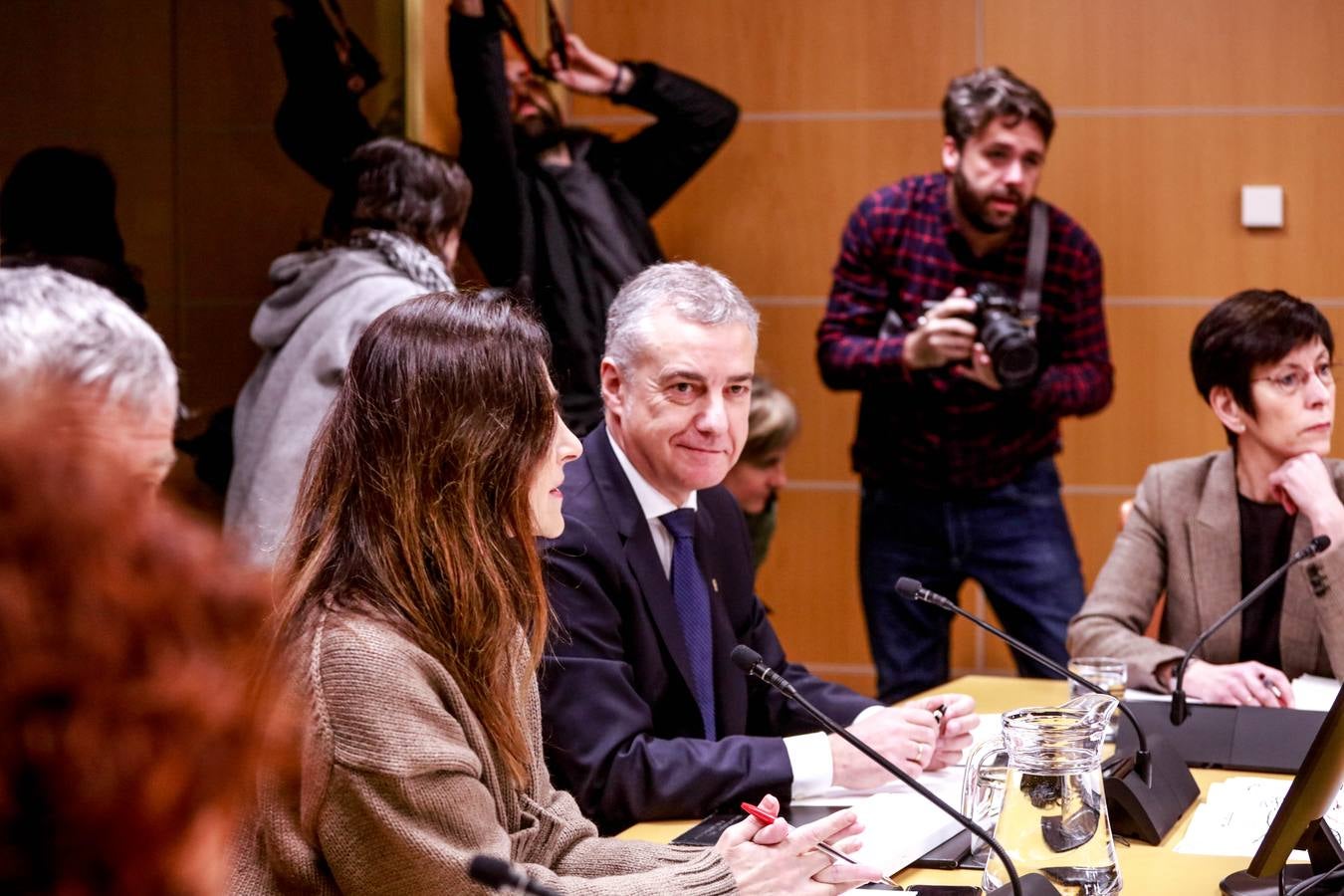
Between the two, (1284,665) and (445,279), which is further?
(445,279)

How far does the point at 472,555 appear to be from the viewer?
1507 millimetres

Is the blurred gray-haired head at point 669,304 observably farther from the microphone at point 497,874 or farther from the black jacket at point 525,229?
the microphone at point 497,874

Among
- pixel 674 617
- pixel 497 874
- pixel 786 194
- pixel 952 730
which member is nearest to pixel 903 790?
pixel 952 730

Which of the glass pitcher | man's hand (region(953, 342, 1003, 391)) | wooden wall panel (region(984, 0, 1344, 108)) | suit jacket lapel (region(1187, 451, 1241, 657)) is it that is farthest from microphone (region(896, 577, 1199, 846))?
wooden wall panel (region(984, 0, 1344, 108))

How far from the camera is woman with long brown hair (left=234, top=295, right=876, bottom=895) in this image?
137 cm

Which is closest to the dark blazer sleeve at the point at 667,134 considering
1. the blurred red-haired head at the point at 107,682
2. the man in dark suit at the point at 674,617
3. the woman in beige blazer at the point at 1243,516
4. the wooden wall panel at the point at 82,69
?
the wooden wall panel at the point at 82,69

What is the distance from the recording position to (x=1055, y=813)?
1485mm

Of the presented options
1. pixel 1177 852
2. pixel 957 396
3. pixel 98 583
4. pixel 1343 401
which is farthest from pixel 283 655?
pixel 1343 401

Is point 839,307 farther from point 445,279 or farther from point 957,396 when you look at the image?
point 445,279

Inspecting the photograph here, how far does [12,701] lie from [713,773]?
1475mm

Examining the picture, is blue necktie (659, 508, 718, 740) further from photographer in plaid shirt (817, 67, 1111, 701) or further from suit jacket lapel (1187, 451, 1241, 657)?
photographer in plaid shirt (817, 67, 1111, 701)

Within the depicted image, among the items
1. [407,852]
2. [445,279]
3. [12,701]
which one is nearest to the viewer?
[12,701]

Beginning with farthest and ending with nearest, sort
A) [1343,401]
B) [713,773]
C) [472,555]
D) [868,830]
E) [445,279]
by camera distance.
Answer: [1343,401]
[445,279]
[713,773]
[868,830]
[472,555]

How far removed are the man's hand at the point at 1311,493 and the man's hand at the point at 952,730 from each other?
0.83m
